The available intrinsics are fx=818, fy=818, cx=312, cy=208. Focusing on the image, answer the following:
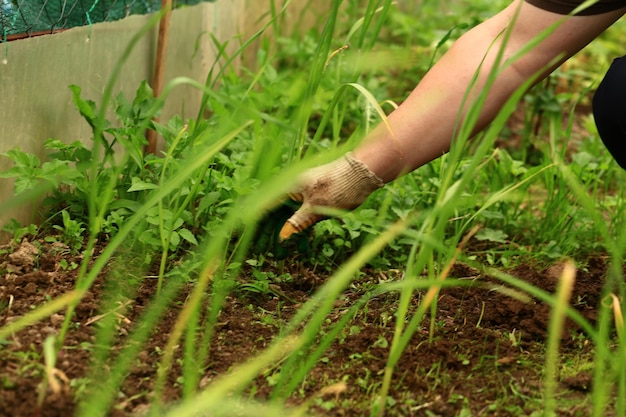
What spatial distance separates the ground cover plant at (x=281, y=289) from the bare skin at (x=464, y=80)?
10 cm

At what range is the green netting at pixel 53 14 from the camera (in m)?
1.72

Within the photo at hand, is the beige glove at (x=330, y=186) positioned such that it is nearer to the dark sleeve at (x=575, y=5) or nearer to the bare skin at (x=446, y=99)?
the bare skin at (x=446, y=99)

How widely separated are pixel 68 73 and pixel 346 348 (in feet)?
3.16

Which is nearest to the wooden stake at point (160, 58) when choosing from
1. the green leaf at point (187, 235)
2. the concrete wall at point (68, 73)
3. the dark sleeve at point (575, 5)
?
the concrete wall at point (68, 73)

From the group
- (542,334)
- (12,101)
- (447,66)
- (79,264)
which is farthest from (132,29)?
(542,334)

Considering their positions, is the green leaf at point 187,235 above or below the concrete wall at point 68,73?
below

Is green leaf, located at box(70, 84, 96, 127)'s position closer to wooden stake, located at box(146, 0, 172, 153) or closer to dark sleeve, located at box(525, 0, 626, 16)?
wooden stake, located at box(146, 0, 172, 153)

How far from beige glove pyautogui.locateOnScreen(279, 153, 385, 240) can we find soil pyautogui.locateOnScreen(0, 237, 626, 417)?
0.62 feet

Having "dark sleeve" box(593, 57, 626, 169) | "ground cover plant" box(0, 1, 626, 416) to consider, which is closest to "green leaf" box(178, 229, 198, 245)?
"ground cover plant" box(0, 1, 626, 416)

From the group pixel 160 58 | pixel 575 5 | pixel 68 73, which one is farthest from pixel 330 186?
pixel 160 58

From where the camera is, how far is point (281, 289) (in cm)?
182

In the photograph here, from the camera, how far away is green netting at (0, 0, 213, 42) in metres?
1.72

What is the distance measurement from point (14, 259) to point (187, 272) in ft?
1.17

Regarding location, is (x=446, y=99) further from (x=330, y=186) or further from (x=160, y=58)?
(x=160, y=58)
